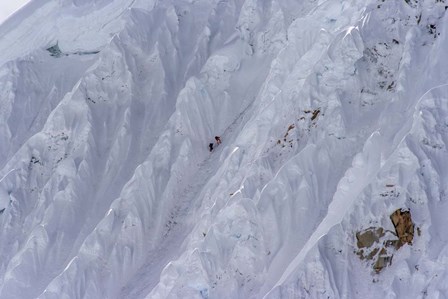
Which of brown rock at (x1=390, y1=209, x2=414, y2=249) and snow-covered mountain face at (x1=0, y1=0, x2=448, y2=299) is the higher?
snow-covered mountain face at (x1=0, y1=0, x2=448, y2=299)

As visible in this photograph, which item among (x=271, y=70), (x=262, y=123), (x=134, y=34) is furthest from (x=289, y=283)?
(x=134, y=34)

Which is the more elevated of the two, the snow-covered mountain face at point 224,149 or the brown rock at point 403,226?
the snow-covered mountain face at point 224,149

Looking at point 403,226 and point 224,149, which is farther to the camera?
point 224,149

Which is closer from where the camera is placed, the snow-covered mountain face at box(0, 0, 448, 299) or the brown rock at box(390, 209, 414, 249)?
the brown rock at box(390, 209, 414, 249)

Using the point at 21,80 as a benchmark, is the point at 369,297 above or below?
below

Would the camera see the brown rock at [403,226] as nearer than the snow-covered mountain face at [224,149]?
Yes

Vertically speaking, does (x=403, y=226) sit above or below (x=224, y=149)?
below

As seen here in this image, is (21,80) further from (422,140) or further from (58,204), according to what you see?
(422,140)

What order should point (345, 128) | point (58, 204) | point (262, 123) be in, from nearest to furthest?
point (345, 128)
point (262, 123)
point (58, 204)
